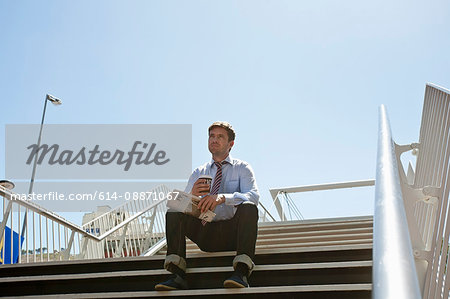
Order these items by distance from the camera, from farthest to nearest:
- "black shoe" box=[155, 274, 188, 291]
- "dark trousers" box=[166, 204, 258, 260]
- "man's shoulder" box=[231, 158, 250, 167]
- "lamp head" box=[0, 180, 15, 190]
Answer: "lamp head" box=[0, 180, 15, 190]
"man's shoulder" box=[231, 158, 250, 167]
"dark trousers" box=[166, 204, 258, 260]
"black shoe" box=[155, 274, 188, 291]

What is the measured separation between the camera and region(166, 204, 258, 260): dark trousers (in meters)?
2.49

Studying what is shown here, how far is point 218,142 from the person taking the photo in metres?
3.15

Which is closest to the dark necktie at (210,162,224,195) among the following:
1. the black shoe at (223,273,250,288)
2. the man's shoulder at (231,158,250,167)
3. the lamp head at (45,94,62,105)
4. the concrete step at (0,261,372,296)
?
the man's shoulder at (231,158,250,167)

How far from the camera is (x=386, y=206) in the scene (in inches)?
41.9

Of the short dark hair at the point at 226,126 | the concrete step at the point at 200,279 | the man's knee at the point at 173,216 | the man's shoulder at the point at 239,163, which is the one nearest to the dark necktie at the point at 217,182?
the man's shoulder at the point at 239,163

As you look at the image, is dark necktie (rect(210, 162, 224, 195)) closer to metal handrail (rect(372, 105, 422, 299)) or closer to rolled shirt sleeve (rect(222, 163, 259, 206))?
rolled shirt sleeve (rect(222, 163, 259, 206))

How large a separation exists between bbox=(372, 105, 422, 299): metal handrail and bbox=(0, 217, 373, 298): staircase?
1.06 metres

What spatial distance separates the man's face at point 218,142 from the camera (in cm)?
314

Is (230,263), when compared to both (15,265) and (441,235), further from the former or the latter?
(15,265)

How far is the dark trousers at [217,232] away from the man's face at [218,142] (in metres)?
0.57

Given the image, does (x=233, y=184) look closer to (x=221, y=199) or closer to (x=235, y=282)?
(x=221, y=199)

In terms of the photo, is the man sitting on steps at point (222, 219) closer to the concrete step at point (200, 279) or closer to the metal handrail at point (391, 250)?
the concrete step at point (200, 279)

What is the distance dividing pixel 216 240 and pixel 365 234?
66.4 inches

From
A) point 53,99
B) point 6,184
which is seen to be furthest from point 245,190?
point 53,99
